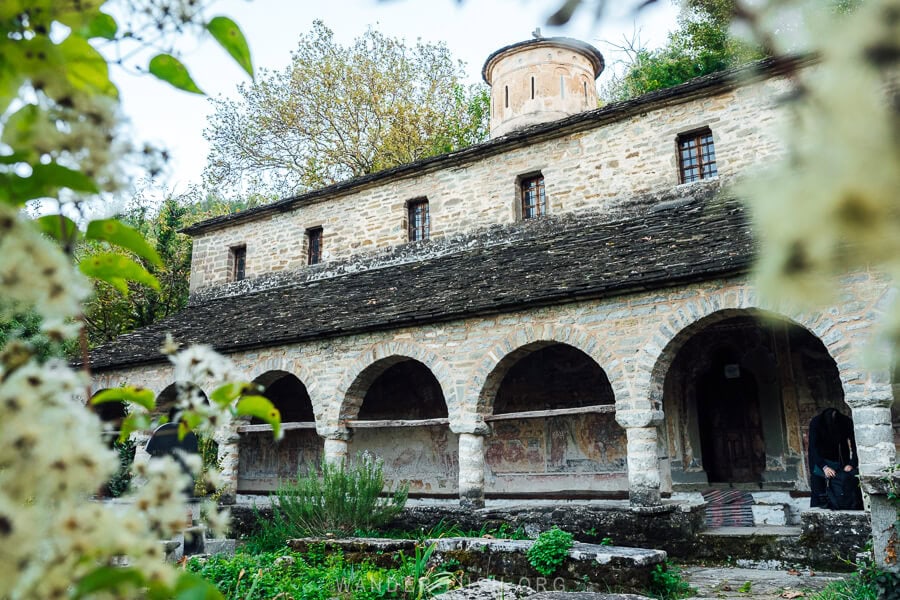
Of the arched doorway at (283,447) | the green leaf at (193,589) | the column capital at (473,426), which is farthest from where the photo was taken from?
the arched doorway at (283,447)

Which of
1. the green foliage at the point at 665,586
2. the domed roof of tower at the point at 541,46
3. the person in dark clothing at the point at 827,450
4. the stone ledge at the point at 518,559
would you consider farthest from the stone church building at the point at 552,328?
the domed roof of tower at the point at 541,46

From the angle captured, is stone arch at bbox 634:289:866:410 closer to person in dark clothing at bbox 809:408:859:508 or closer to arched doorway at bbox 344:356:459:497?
person in dark clothing at bbox 809:408:859:508

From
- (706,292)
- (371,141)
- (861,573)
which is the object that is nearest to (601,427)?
(706,292)

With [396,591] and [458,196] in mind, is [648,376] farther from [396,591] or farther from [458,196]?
[458,196]

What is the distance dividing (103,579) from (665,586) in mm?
6643

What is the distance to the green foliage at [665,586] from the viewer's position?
6.36 meters

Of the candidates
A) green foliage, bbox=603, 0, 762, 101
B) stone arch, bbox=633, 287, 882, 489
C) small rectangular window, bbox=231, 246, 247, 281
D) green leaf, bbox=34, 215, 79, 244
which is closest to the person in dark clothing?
stone arch, bbox=633, 287, 882, 489

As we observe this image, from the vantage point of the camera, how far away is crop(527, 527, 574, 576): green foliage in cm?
638

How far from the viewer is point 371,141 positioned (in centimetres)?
2406

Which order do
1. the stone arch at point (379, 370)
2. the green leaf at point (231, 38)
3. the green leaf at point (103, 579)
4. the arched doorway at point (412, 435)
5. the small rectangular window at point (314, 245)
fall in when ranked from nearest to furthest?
Answer: the green leaf at point (103, 579) < the green leaf at point (231, 38) < the stone arch at point (379, 370) < the arched doorway at point (412, 435) < the small rectangular window at point (314, 245)

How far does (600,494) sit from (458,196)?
629 cm

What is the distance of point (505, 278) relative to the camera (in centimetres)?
1109

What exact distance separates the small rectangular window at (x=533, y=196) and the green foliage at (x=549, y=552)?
7841mm

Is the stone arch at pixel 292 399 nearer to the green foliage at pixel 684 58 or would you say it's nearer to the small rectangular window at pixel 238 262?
the small rectangular window at pixel 238 262
